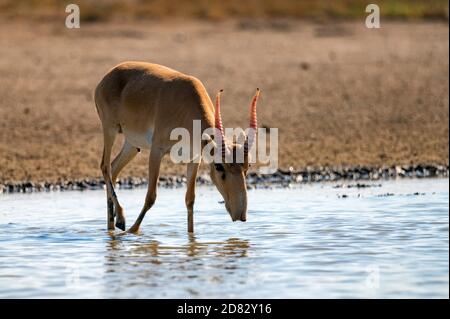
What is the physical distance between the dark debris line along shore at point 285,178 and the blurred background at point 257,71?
1.15 ft

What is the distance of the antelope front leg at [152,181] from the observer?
1028cm

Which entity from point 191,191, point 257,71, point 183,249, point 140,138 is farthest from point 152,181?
point 257,71

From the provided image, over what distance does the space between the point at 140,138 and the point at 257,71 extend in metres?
10.5

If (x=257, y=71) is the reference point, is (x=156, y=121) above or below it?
below

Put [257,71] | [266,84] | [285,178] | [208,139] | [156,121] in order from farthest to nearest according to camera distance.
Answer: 1. [257,71]
2. [266,84]
3. [285,178]
4. [156,121]
5. [208,139]

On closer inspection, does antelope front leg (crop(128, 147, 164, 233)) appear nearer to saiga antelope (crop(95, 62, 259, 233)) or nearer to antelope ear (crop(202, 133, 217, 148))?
saiga antelope (crop(95, 62, 259, 233))

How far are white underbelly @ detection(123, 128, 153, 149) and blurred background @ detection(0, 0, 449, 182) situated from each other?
10.2 feet

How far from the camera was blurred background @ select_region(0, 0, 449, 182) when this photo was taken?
608 inches

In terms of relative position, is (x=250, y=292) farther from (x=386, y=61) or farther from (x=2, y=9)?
(x=2, y=9)

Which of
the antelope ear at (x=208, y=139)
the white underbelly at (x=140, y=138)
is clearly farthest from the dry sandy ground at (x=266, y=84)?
the antelope ear at (x=208, y=139)

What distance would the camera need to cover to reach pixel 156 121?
10.4 metres

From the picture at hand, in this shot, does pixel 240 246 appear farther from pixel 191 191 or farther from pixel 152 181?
pixel 152 181

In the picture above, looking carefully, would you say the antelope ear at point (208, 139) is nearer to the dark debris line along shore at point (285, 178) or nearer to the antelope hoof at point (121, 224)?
the antelope hoof at point (121, 224)

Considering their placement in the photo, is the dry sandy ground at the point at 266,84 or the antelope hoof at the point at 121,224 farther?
the dry sandy ground at the point at 266,84
